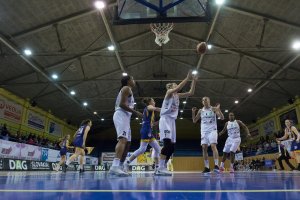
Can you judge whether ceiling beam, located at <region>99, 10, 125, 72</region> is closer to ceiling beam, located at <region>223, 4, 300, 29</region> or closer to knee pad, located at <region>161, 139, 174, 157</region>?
ceiling beam, located at <region>223, 4, 300, 29</region>

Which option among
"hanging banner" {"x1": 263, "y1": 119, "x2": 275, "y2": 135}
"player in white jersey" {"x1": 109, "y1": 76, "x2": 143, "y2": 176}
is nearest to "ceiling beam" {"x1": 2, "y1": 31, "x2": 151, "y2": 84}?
"player in white jersey" {"x1": 109, "y1": 76, "x2": 143, "y2": 176}

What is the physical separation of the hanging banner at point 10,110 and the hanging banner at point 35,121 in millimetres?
1640

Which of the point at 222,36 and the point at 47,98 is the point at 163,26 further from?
the point at 47,98

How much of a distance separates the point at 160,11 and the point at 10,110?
18.1m

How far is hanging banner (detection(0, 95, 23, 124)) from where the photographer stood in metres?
20.5

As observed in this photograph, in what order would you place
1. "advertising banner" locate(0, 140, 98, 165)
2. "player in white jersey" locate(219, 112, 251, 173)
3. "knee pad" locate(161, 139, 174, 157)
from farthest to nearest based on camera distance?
"advertising banner" locate(0, 140, 98, 165)
"player in white jersey" locate(219, 112, 251, 173)
"knee pad" locate(161, 139, 174, 157)

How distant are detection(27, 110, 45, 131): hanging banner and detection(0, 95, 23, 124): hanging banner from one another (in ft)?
5.38

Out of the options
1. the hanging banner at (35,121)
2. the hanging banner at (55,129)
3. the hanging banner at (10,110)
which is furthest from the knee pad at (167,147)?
the hanging banner at (55,129)

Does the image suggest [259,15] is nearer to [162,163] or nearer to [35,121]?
[162,163]

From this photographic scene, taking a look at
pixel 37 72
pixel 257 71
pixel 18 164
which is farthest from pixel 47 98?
pixel 257 71

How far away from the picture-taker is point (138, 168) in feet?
79.5

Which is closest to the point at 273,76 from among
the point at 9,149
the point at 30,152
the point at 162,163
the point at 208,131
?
the point at 208,131

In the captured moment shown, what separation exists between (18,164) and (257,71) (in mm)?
16592

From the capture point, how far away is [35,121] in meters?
25.6
